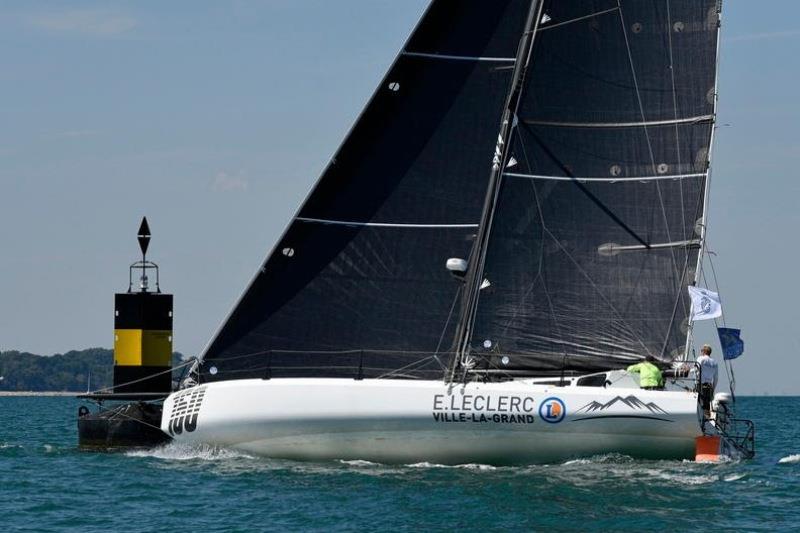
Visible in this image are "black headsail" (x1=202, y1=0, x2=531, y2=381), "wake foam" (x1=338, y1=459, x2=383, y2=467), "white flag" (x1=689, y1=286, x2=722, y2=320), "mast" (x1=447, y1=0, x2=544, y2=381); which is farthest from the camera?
"black headsail" (x1=202, y1=0, x2=531, y2=381)

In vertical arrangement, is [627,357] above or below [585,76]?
below

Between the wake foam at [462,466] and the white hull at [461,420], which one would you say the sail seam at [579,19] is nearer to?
the white hull at [461,420]

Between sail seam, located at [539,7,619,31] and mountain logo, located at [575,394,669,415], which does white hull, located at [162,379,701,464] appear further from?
sail seam, located at [539,7,619,31]

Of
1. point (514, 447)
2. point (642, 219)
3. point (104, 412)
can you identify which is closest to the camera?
point (514, 447)

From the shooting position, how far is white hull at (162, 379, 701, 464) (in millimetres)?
22953

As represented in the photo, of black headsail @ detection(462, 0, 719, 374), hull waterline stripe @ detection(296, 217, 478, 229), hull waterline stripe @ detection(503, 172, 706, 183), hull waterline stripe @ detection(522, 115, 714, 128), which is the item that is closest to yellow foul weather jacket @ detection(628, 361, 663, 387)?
black headsail @ detection(462, 0, 719, 374)

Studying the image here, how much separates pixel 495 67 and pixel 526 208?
8.09 feet

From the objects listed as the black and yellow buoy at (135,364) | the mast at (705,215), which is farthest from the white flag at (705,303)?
the black and yellow buoy at (135,364)

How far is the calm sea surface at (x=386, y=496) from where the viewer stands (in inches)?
758

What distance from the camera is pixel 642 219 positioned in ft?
81.4

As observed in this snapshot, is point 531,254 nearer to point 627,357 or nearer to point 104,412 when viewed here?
point 627,357

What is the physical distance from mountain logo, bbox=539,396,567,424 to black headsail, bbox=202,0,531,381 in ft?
8.54

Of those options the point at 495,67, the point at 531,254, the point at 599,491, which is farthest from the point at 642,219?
the point at 599,491

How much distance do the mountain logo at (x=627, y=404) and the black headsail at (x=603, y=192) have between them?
1.75m
